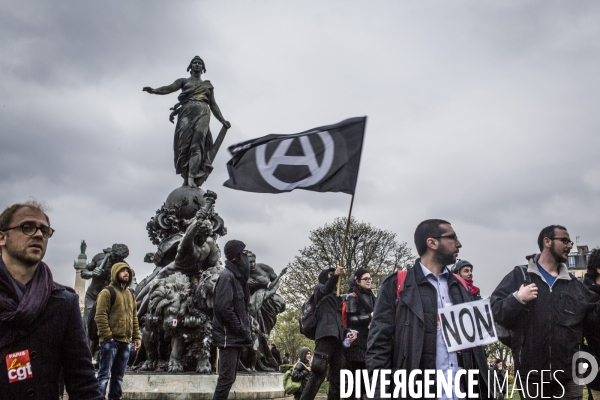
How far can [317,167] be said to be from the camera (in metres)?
5.81

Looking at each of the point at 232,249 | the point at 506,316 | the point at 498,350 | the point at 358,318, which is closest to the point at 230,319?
the point at 232,249

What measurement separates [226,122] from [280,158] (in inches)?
297

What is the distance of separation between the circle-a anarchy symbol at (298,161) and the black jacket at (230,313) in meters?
1.77

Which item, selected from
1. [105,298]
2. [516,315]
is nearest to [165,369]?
[105,298]

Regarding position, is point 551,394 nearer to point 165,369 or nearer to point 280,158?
point 280,158

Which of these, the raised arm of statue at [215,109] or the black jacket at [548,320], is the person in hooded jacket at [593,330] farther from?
the raised arm of statue at [215,109]

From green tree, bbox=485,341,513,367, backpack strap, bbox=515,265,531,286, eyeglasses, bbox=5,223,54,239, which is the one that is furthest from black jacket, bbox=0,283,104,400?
green tree, bbox=485,341,513,367

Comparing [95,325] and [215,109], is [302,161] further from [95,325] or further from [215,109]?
[215,109]

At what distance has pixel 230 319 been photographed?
23.4 ft

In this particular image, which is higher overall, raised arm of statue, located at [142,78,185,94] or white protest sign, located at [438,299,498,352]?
raised arm of statue, located at [142,78,185,94]

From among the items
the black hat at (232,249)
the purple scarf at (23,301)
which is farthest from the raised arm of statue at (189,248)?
the purple scarf at (23,301)

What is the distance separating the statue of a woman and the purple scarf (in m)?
9.46

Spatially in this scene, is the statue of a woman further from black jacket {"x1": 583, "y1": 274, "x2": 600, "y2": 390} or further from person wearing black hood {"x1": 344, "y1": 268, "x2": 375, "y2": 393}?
black jacket {"x1": 583, "y1": 274, "x2": 600, "y2": 390}

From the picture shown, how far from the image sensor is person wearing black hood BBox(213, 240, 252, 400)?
278 inches
